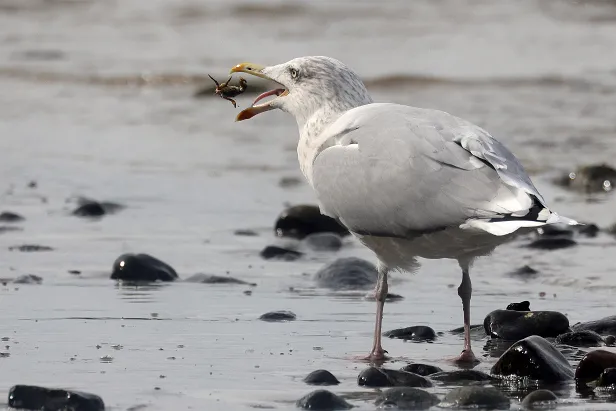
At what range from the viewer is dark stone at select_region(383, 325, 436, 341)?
263 inches

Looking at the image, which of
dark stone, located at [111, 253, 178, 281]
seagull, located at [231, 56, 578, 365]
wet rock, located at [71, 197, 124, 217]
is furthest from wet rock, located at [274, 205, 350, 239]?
seagull, located at [231, 56, 578, 365]

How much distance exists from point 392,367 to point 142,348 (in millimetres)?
1135

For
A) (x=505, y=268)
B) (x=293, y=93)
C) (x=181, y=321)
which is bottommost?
(x=181, y=321)

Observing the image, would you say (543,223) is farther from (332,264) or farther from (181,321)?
(332,264)

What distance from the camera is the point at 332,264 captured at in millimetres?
8125

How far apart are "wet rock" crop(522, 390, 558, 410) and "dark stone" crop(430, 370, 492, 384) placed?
44cm

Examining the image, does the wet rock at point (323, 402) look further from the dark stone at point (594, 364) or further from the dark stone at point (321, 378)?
the dark stone at point (594, 364)

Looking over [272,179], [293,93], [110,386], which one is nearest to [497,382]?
[110,386]

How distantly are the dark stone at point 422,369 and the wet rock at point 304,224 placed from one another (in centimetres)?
383

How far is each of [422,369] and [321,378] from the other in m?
0.48

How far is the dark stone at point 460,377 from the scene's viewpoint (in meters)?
5.63

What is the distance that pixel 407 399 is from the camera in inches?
203

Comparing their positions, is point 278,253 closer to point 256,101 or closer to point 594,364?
point 256,101

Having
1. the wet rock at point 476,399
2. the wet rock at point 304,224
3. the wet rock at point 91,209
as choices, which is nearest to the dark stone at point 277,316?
the wet rock at point 476,399
